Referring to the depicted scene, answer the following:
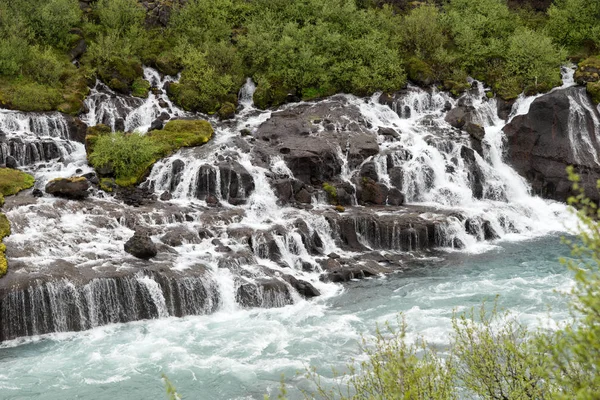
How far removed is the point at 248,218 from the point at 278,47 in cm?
2603

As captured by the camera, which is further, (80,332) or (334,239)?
(334,239)

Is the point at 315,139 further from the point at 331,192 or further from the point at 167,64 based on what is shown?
the point at 167,64

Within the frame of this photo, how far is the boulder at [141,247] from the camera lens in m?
28.8

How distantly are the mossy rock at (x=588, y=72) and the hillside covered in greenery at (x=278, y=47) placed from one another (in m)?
2.27

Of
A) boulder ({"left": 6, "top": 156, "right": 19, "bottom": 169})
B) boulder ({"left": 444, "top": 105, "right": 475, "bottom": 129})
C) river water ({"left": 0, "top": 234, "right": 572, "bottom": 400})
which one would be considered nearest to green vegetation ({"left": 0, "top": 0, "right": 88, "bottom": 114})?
boulder ({"left": 6, "top": 156, "right": 19, "bottom": 169})

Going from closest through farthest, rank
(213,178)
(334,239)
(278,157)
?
1. (334,239)
2. (213,178)
3. (278,157)

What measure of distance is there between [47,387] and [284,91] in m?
38.9

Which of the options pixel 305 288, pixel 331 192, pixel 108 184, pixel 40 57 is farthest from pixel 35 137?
pixel 305 288

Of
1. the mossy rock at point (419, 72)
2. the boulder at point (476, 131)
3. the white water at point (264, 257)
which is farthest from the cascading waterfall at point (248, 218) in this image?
the mossy rock at point (419, 72)

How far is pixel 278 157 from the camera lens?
42156mm

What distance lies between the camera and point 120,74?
171ft

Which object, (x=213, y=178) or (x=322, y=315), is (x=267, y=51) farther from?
(x=322, y=315)

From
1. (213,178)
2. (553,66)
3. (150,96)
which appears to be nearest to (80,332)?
(213,178)

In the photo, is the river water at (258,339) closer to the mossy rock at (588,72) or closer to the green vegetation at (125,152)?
the green vegetation at (125,152)
